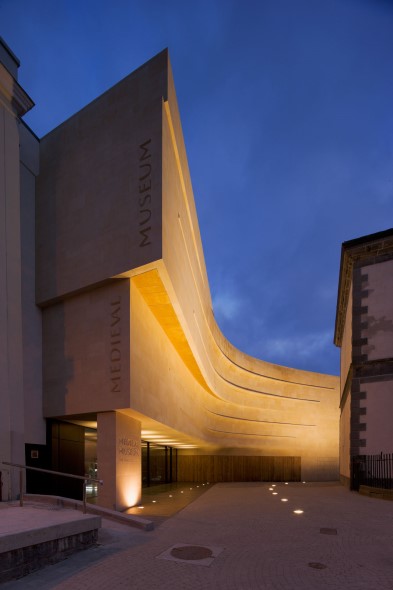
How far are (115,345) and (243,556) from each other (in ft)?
25.0

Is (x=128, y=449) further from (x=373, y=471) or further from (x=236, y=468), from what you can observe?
(x=236, y=468)

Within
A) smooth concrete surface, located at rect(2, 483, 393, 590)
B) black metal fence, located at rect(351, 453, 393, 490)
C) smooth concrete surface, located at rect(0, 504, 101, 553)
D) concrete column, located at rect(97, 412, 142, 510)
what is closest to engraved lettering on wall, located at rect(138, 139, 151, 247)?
concrete column, located at rect(97, 412, 142, 510)

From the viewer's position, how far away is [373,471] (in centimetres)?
1788

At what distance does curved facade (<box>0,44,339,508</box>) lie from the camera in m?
13.8

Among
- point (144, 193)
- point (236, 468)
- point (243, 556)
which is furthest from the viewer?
point (236, 468)

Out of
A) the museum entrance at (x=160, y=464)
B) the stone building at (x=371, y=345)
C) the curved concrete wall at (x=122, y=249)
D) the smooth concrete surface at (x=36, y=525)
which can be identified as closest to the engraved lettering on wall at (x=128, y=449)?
the curved concrete wall at (x=122, y=249)

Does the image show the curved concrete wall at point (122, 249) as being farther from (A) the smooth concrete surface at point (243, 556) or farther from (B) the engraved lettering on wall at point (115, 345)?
(A) the smooth concrete surface at point (243, 556)

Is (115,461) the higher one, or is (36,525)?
(36,525)

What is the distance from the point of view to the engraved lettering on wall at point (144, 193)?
534 inches

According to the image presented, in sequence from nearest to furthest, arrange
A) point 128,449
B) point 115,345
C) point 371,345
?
point 115,345 < point 128,449 < point 371,345

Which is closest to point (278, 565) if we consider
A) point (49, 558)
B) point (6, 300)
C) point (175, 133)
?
point (49, 558)

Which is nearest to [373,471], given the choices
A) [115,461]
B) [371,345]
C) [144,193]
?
[371,345]

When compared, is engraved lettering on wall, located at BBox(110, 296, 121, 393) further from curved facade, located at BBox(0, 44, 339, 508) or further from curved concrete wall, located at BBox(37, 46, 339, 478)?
curved concrete wall, located at BBox(37, 46, 339, 478)

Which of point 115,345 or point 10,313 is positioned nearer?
point 10,313
